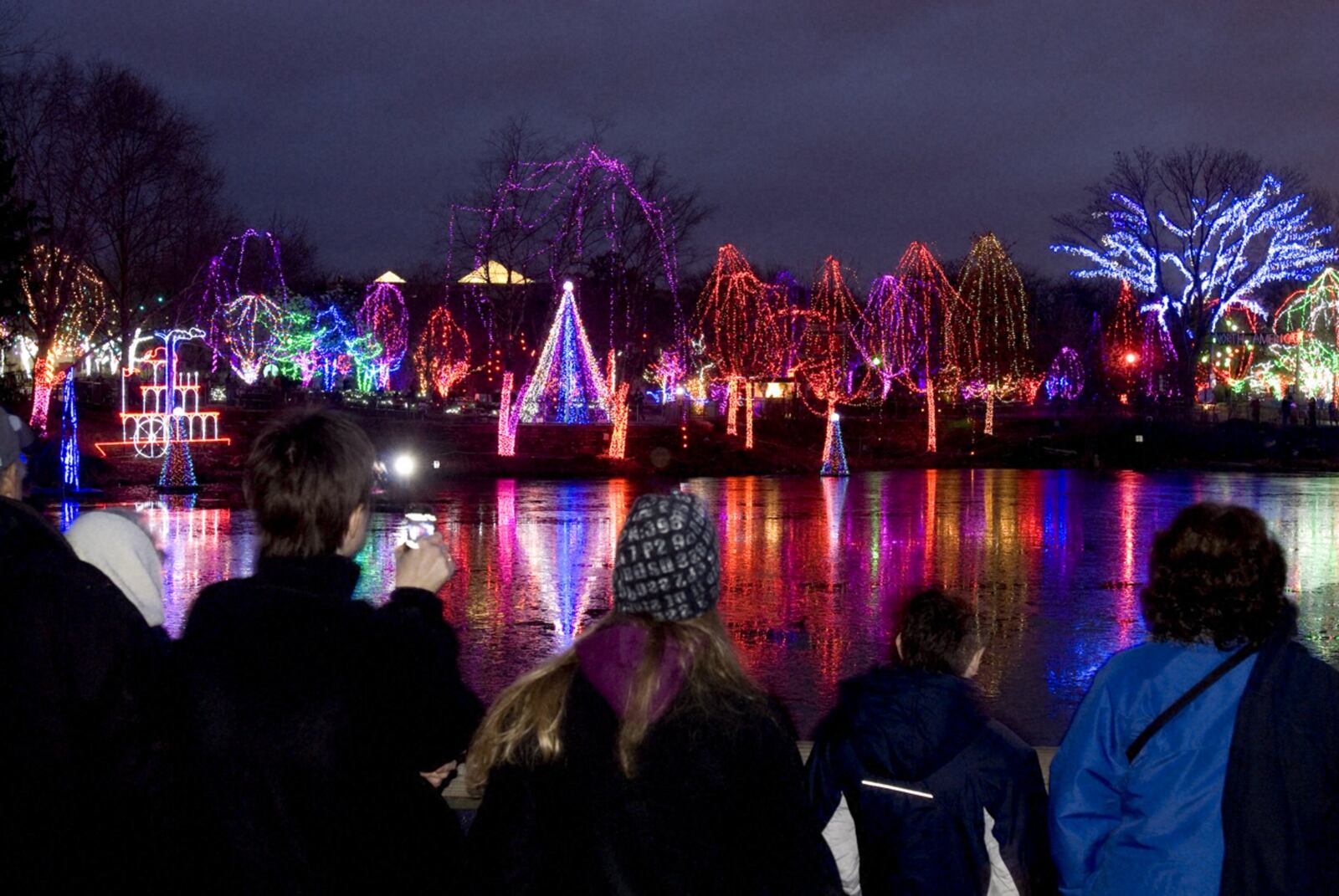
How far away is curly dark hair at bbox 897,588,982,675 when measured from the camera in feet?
11.2

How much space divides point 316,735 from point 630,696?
58cm

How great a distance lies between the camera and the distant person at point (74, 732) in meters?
2.54

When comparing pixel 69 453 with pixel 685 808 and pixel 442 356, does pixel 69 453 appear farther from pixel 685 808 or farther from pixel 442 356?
pixel 442 356

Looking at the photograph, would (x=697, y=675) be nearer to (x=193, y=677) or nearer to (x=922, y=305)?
(x=193, y=677)

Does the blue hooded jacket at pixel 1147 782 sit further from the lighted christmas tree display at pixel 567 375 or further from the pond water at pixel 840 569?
the lighted christmas tree display at pixel 567 375

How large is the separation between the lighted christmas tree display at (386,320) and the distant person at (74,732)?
64.1m

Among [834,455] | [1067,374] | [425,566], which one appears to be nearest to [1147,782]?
[425,566]

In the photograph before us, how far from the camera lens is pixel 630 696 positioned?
2162mm

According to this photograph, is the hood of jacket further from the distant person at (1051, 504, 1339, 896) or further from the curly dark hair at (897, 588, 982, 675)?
the distant person at (1051, 504, 1339, 896)

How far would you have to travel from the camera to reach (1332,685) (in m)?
2.60

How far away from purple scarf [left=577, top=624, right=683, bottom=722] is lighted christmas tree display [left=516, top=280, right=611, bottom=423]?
33976 millimetres

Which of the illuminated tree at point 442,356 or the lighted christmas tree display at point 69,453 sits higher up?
the illuminated tree at point 442,356

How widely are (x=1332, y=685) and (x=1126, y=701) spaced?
38 cm

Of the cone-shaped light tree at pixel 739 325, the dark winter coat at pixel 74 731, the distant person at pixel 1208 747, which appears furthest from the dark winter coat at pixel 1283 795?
the cone-shaped light tree at pixel 739 325
